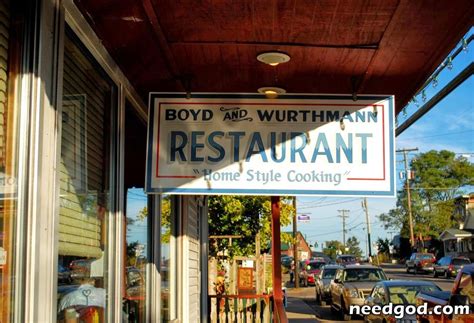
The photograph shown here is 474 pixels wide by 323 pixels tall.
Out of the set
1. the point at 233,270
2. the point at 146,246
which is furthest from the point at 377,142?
the point at 233,270

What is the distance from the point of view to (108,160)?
385 cm

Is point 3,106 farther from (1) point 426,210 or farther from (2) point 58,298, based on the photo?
(1) point 426,210

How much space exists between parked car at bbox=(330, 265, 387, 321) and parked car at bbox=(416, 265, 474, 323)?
7.96 metres

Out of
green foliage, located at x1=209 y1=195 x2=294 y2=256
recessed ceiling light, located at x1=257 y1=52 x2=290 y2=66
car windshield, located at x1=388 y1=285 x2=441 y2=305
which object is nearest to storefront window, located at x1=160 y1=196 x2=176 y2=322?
recessed ceiling light, located at x1=257 y1=52 x2=290 y2=66

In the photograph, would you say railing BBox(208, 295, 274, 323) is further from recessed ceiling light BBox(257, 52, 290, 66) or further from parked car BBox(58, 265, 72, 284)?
parked car BBox(58, 265, 72, 284)

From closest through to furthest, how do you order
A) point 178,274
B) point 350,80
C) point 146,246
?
point 350,80
point 146,246
point 178,274

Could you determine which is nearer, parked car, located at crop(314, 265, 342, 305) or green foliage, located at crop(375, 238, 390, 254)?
parked car, located at crop(314, 265, 342, 305)

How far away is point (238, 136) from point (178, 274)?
11.5 feet

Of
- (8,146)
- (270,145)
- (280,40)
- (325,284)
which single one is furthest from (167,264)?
(325,284)

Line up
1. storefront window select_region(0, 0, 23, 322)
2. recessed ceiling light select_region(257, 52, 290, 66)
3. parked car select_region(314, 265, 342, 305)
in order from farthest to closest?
1. parked car select_region(314, 265, 342, 305)
2. recessed ceiling light select_region(257, 52, 290, 66)
3. storefront window select_region(0, 0, 23, 322)

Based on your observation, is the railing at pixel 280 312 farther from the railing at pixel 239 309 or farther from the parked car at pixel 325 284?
the parked car at pixel 325 284

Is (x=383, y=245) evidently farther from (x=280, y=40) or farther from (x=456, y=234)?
(x=280, y=40)

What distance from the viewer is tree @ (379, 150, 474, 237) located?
6931 cm

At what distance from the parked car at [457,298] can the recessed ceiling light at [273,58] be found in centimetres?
429
